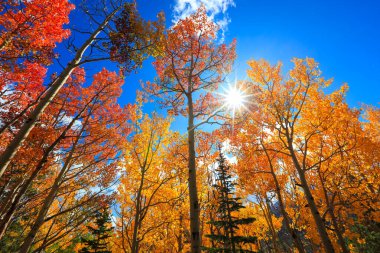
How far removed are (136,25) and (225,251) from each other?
10466mm

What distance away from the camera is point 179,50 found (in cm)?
779

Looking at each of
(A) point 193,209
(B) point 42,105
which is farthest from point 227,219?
(B) point 42,105

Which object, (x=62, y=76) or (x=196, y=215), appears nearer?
(x=62, y=76)

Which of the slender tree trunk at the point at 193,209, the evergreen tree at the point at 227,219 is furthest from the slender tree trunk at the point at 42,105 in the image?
the evergreen tree at the point at 227,219

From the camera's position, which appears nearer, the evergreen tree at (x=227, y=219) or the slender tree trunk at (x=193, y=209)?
the slender tree trunk at (x=193, y=209)

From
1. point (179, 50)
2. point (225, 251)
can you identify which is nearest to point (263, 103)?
point (179, 50)

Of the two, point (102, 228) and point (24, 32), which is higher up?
point (24, 32)

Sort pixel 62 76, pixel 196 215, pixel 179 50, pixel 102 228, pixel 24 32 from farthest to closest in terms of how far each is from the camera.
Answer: pixel 102 228, pixel 179 50, pixel 24 32, pixel 196 215, pixel 62 76

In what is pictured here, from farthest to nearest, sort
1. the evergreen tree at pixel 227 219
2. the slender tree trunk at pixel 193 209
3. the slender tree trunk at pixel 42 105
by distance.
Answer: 1. the evergreen tree at pixel 227 219
2. the slender tree trunk at pixel 193 209
3. the slender tree trunk at pixel 42 105

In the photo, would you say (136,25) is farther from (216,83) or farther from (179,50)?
(216,83)

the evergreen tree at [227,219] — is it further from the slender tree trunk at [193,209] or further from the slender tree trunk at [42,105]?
the slender tree trunk at [42,105]

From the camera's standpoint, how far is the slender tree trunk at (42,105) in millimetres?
3062

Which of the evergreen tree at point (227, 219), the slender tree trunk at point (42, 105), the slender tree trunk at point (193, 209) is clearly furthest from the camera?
the evergreen tree at point (227, 219)

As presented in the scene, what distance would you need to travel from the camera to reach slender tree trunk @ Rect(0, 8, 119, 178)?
121 inches
